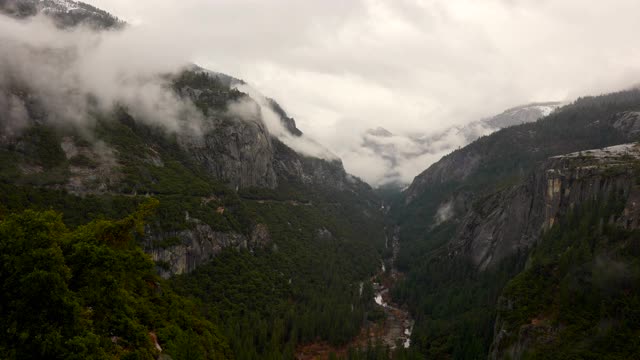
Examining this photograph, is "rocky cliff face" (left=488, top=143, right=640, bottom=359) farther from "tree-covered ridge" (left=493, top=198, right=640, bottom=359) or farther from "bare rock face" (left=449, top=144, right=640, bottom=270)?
"tree-covered ridge" (left=493, top=198, right=640, bottom=359)

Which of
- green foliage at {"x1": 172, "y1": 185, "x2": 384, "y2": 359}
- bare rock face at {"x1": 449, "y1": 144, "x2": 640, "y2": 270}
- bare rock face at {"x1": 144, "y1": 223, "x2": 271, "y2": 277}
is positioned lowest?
green foliage at {"x1": 172, "y1": 185, "x2": 384, "y2": 359}

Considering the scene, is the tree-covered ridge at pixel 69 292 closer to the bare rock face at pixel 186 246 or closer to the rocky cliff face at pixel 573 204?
the rocky cliff face at pixel 573 204

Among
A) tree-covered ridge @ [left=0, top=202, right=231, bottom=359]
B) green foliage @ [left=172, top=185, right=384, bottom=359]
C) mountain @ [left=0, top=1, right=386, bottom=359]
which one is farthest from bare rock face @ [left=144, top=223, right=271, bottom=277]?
tree-covered ridge @ [left=0, top=202, right=231, bottom=359]

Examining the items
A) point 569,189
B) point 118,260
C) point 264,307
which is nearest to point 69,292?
point 118,260

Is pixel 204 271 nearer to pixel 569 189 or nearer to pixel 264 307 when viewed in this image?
pixel 264 307

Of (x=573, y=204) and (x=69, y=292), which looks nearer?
(x=69, y=292)

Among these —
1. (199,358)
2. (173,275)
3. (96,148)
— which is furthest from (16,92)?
(199,358)

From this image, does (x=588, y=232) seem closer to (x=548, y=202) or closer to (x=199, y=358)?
(x=548, y=202)

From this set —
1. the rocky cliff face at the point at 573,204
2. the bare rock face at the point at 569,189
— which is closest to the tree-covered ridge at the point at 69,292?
the rocky cliff face at the point at 573,204
